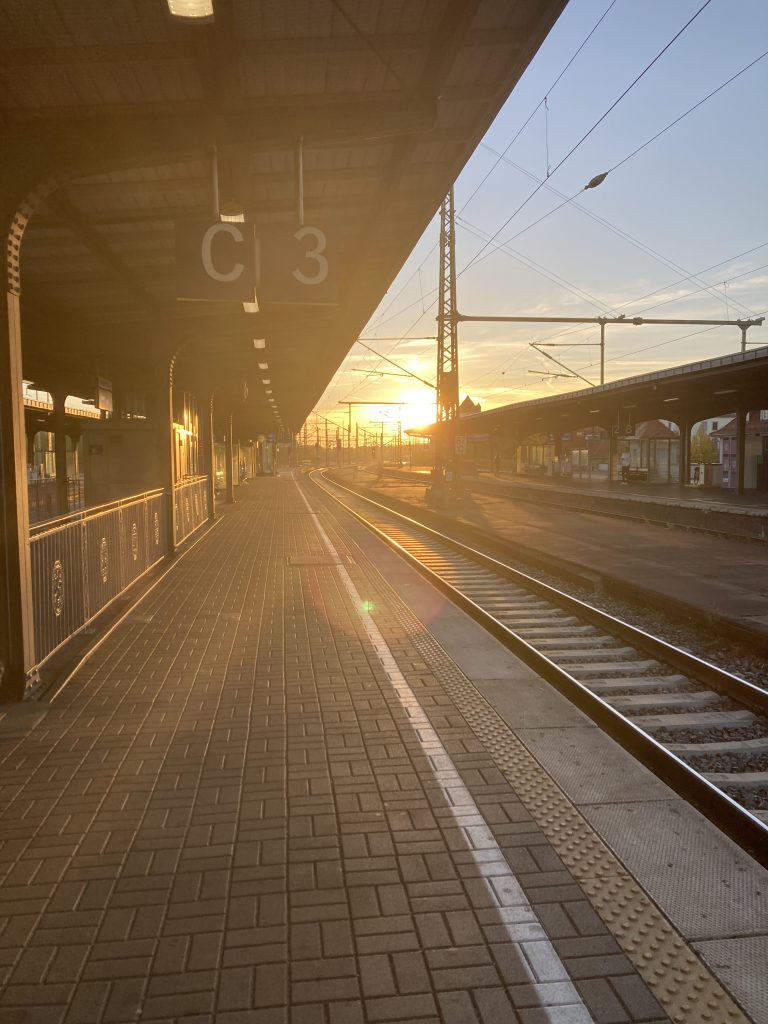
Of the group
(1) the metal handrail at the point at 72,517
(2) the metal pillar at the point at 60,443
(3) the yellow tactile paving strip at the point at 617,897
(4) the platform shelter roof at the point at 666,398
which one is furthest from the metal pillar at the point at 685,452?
(3) the yellow tactile paving strip at the point at 617,897

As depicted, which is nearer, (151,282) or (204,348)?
(151,282)

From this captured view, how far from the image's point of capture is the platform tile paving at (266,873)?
2727 millimetres

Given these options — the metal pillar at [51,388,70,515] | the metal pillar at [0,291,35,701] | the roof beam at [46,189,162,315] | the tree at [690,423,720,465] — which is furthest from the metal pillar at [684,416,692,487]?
the tree at [690,423,720,465]

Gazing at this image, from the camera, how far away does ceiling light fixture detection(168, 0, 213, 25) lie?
4.92 meters

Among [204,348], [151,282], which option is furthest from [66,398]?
[151,282]

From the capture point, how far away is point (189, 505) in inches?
663

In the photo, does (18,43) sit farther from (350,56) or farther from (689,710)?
(689,710)

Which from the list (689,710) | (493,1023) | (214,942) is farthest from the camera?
(689,710)

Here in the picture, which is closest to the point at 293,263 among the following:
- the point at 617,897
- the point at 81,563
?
the point at 81,563

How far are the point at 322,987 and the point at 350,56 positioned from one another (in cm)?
618

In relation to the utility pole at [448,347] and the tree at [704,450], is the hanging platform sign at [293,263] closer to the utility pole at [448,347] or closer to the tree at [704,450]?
the utility pole at [448,347]

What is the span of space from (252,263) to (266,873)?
490 centimetres

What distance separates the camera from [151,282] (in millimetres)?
12188

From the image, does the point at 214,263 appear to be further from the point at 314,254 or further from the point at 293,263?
the point at 314,254
